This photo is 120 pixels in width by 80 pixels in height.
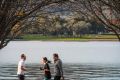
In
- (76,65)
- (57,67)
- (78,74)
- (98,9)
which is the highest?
(98,9)

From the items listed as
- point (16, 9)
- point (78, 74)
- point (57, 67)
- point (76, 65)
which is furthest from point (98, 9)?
point (76, 65)

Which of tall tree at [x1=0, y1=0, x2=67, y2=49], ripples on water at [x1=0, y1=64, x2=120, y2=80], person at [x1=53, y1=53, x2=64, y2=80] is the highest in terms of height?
tall tree at [x1=0, y1=0, x2=67, y2=49]

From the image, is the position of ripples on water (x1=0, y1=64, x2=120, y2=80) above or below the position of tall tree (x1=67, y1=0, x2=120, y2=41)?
below

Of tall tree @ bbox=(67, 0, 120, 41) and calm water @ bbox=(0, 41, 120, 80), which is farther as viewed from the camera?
calm water @ bbox=(0, 41, 120, 80)

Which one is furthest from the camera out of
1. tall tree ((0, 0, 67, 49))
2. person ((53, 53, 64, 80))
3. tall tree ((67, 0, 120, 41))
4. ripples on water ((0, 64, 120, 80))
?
ripples on water ((0, 64, 120, 80))

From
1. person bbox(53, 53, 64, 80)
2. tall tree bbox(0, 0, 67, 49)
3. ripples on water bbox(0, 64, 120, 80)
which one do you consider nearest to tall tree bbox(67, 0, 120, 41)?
tall tree bbox(0, 0, 67, 49)

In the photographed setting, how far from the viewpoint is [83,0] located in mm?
17141

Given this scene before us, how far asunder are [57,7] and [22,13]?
1.71 metres

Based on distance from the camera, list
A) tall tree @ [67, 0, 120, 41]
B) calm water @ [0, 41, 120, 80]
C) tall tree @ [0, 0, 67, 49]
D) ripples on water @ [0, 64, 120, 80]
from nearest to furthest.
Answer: tall tree @ [0, 0, 67, 49] → tall tree @ [67, 0, 120, 41] → ripples on water @ [0, 64, 120, 80] → calm water @ [0, 41, 120, 80]

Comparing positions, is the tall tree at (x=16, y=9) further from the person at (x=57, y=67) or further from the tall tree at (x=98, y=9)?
the person at (x=57, y=67)

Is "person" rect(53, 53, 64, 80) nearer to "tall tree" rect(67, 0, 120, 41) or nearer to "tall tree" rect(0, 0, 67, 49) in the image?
"tall tree" rect(67, 0, 120, 41)

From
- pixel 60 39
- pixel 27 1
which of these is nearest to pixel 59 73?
pixel 27 1

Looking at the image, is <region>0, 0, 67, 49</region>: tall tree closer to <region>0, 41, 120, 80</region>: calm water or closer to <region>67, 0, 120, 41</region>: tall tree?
<region>67, 0, 120, 41</region>: tall tree

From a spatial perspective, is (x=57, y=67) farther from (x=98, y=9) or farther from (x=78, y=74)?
(x=78, y=74)
